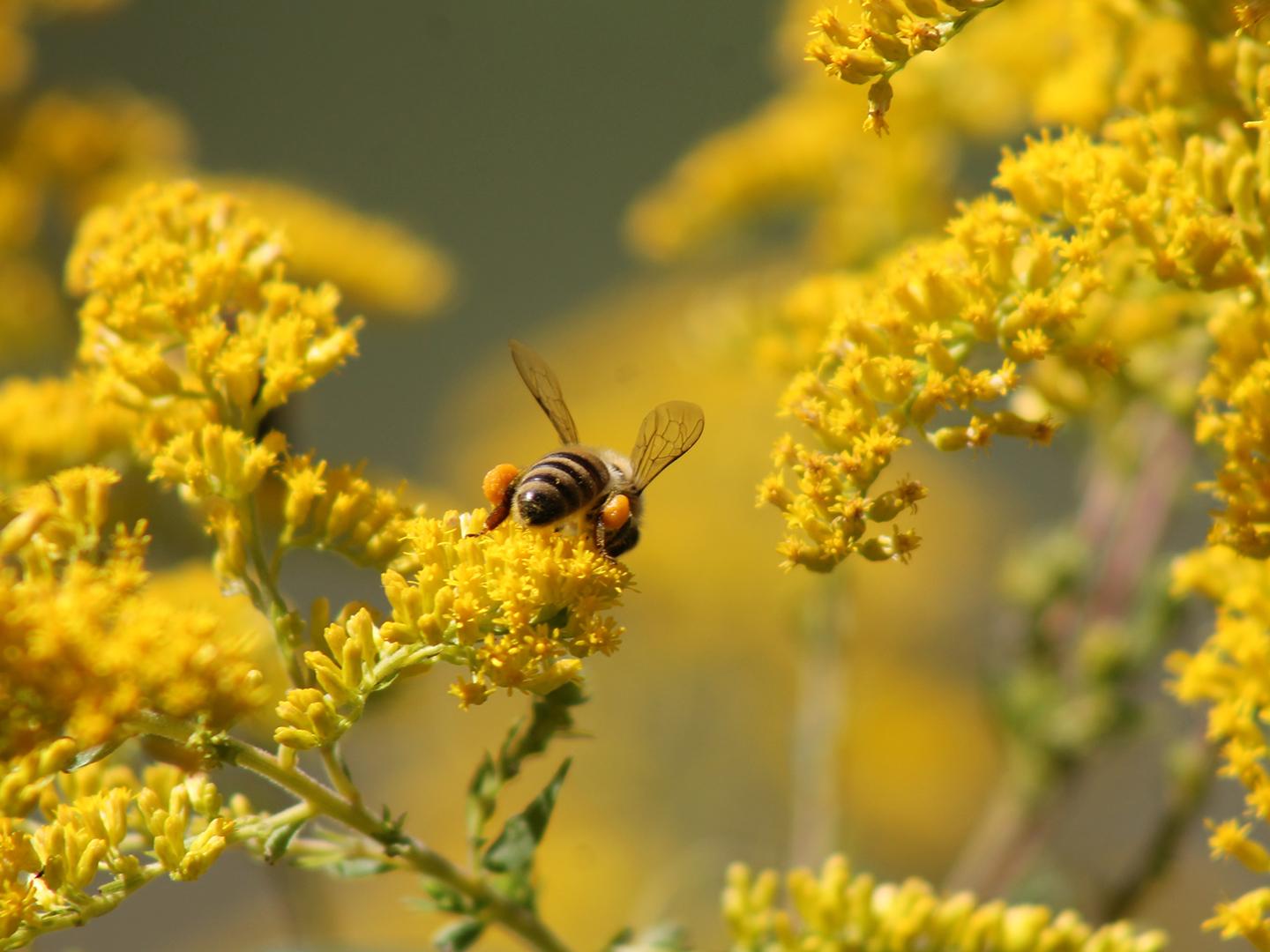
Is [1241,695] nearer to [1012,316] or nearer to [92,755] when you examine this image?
[1012,316]

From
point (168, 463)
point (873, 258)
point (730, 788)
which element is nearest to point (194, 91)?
point (730, 788)

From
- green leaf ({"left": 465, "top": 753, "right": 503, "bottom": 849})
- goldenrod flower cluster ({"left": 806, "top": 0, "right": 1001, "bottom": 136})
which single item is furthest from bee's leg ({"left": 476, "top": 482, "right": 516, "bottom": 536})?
goldenrod flower cluster ({"left": 806, "top": 0, "right": 1001, "bottom": 136})

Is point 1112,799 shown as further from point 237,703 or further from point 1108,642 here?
point 237,703

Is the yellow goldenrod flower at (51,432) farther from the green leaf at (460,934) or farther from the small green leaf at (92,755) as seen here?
the green leaf at (460,934)

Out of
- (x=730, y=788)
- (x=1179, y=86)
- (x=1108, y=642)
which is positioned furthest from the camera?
(x=730, y=788)

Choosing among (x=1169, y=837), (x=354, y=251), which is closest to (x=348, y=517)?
(x=1169, y=837)

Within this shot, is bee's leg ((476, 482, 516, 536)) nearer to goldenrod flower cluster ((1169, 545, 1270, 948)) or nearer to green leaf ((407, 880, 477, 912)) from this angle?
green leaf ((407, 880, 477, 912))
